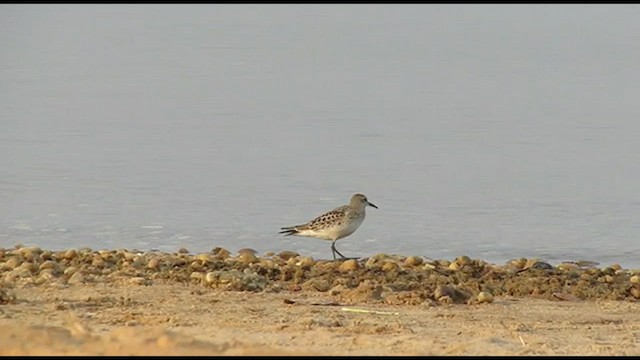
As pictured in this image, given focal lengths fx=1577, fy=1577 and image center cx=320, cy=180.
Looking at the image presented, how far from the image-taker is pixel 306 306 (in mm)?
10086

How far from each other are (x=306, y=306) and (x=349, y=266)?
6.23ft

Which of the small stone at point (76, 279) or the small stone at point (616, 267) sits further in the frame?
the small stone at point (616, 267)

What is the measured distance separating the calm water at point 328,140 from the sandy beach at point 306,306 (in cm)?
218

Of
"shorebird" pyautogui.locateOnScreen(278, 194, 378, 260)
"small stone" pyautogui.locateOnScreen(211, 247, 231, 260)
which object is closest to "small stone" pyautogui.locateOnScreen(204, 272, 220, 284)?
"small stone" pyautogui.locateOnScreen(211, 247, 231, 260)

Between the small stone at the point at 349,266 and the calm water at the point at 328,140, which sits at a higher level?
the calm water at the point at 328,140

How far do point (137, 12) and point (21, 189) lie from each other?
27.8 metres

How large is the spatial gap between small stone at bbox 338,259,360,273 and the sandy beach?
0.04 feet

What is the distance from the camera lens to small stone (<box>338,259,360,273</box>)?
1188cm

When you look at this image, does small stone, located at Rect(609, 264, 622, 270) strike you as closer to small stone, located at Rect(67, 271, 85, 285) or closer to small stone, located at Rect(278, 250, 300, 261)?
small stone, located at Rect(278, 250, 300, 261)

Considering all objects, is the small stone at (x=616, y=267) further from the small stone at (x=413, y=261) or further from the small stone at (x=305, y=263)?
the small stone at (x=305, y=263)

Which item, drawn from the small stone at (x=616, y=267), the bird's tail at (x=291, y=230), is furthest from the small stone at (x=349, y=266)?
the small stone at (x=616, y=267)

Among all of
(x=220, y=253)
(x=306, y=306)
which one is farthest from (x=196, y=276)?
(x=220, y=253)

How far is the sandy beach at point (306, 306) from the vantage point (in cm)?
795

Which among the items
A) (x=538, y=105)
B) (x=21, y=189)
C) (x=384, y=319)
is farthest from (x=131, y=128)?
(x=384, y=319)
